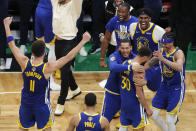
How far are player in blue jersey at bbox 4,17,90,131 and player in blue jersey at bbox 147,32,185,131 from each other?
4.52ft

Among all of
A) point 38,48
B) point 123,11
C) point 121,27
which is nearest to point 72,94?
point 121,27

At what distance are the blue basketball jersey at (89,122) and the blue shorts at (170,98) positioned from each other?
5.50 ft

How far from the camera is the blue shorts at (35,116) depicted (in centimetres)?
532

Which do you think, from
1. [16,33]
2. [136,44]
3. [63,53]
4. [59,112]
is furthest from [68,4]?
[16,33]

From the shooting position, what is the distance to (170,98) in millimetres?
5902

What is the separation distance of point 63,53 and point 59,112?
3.24ft

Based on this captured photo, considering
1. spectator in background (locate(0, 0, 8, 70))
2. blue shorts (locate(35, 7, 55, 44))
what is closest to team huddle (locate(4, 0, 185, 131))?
blue shorts (locate(35, 7, 55, 44))

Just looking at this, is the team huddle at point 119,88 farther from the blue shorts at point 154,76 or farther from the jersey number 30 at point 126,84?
the blue shorts at point 154,76

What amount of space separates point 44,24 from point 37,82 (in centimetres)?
277

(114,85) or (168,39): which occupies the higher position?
(168,39)

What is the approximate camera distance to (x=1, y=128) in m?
6.40

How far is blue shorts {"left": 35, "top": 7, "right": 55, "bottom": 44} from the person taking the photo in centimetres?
768

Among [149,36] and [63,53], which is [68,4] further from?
[149,36]

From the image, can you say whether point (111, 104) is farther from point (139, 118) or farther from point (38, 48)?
point (38, 48)
